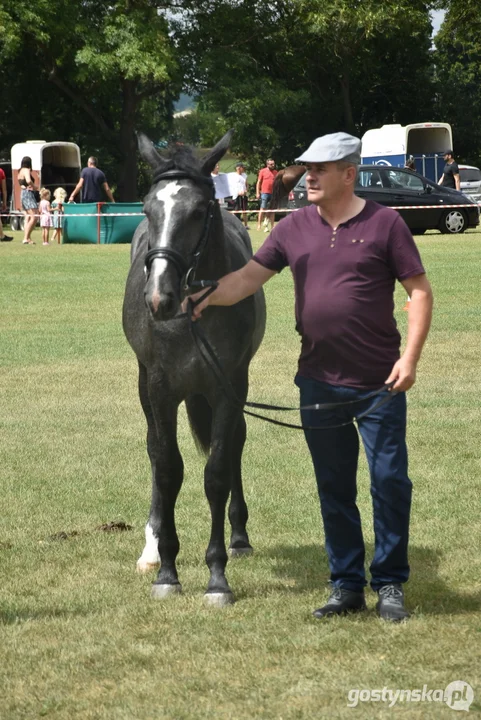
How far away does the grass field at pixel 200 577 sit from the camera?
471cm

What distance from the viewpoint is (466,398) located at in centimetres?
1137

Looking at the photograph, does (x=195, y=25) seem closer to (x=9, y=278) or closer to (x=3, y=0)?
(x=3, y=0)

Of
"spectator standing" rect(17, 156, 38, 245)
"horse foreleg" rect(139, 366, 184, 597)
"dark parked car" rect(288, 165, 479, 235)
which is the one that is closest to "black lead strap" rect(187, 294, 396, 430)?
"horse foreleg" rect(139, 366, 184, 597)

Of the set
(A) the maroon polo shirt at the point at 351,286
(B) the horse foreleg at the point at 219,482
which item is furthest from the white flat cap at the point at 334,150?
(B) the horse foreleg at the point at 219,482

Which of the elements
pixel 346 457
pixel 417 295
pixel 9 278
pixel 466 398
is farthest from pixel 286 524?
pixel 9 278

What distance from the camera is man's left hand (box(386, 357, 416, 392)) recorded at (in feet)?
17.2

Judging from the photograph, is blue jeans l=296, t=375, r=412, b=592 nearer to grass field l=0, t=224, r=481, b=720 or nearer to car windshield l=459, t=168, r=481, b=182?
grass field l=0, t=224, r=481, b=720

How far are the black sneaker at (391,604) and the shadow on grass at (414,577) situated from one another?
15 cm

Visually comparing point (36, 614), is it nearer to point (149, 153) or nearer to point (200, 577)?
point (200, 577)

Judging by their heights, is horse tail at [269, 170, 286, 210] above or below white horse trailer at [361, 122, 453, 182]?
below

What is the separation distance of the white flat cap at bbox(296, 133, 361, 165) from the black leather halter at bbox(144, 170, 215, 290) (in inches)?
23.2

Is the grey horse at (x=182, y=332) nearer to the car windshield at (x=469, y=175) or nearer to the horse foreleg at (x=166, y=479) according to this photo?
the horse foreleg at (x=166, y=479)

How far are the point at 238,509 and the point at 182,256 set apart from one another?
2088mm

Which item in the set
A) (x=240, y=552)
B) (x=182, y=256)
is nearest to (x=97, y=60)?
(x=240, y=552)
